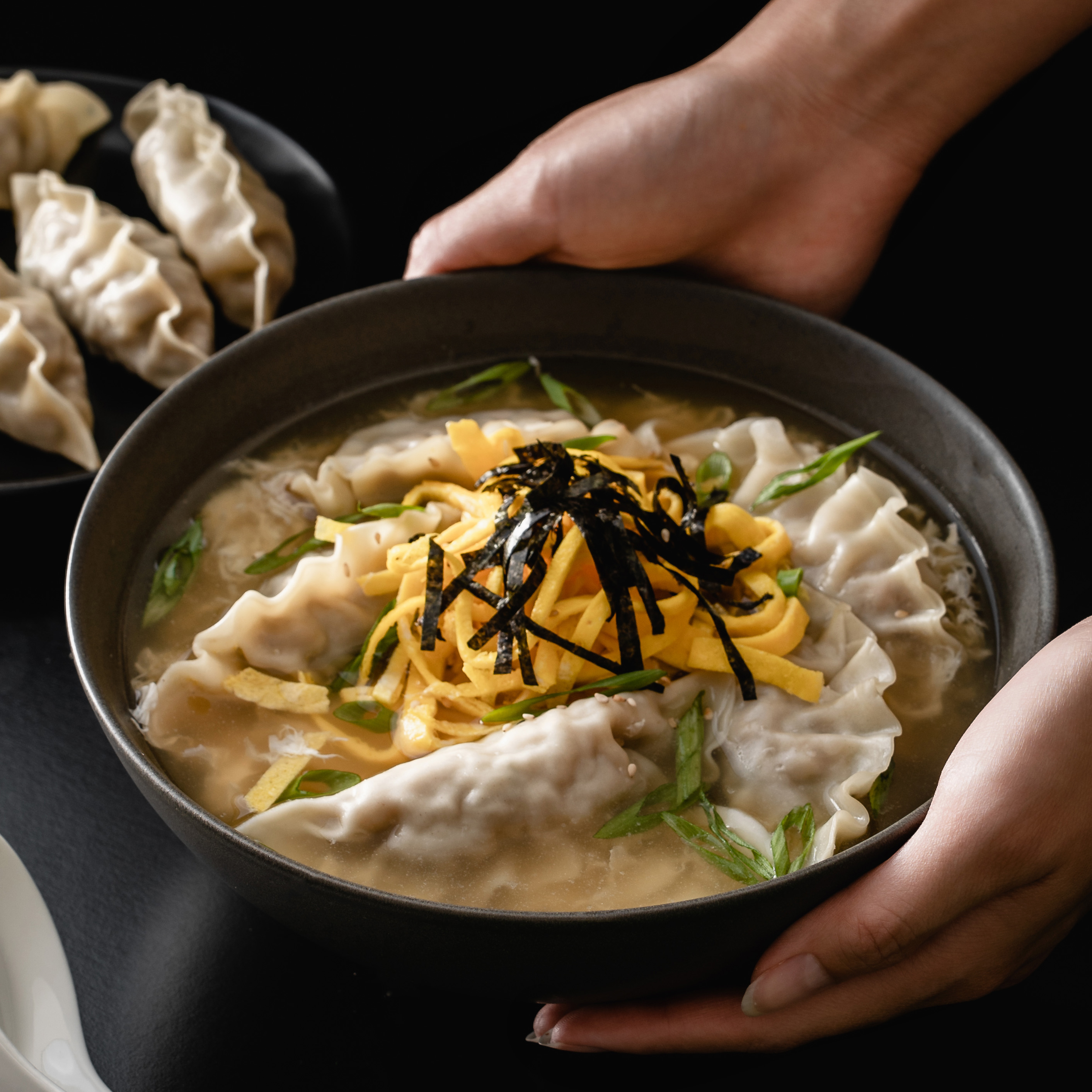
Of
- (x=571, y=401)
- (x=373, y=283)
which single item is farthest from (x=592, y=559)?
(x=373, y=283)

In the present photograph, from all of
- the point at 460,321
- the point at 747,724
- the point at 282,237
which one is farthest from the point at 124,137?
the point at 747,724

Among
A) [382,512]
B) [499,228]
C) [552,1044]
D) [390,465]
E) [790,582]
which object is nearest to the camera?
[552,1044]

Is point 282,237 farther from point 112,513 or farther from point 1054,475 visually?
point 1054,475

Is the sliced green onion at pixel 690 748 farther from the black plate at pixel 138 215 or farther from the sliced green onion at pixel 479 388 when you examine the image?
the black plate at pixel 138 215

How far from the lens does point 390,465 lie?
217cm

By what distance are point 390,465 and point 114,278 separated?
1.25 meters

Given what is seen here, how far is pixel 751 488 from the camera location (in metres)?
2.20

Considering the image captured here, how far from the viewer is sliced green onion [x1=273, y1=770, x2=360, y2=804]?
1713 millimetres

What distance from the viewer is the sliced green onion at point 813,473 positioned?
6.93ft

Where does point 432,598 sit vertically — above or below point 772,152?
below

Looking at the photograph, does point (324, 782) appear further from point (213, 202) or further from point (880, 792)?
point (213, 202)

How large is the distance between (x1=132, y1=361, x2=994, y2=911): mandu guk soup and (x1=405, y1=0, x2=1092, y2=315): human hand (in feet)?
2.03

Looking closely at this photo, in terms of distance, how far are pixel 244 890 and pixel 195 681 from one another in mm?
475

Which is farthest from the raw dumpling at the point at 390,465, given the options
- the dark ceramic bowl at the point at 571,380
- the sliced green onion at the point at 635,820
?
the sliced green onion at the point at 635,820
